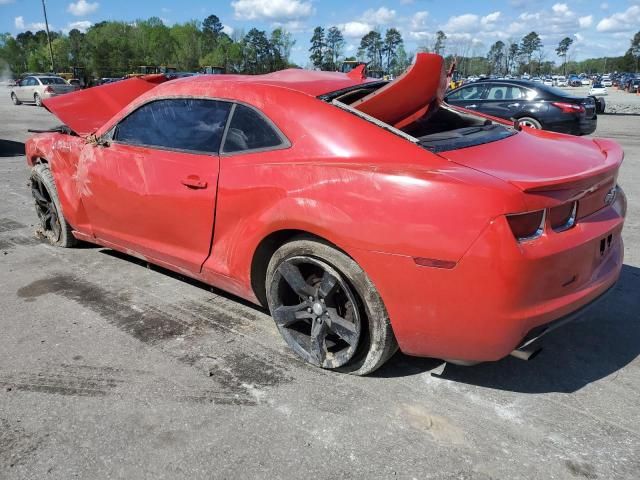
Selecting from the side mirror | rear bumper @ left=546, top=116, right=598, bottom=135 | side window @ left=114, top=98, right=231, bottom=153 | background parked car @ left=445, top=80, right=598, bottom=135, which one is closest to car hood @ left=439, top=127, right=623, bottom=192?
side window @ left=114, top=98, right=231, bottom=153

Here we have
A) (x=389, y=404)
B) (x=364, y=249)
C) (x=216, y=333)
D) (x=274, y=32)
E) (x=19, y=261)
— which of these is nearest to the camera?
(x=364, y=249)

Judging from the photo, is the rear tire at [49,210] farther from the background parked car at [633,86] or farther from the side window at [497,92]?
the background parked car at [633,86]

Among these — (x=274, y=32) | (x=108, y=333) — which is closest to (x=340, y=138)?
(x=108, y=333)

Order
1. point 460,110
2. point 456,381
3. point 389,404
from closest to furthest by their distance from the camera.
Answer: point 389,404 → point 456,381 → point 460,110

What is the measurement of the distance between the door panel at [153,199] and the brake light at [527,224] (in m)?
1.71

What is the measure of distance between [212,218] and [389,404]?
4.82 feet

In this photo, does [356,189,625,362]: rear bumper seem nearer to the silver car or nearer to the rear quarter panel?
the rear quarter panel

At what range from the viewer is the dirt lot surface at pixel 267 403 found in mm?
2252

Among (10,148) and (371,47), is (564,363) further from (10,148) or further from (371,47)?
(371,47)

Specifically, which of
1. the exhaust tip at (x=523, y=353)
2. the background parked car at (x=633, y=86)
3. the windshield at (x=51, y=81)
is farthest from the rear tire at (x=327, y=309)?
the background parked car at (x=633, y=86)

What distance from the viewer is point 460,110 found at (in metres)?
3.79

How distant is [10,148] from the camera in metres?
12.4

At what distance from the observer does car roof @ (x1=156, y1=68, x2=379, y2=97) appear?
3121 mm

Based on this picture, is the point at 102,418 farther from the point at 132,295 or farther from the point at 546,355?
the point at 546,355
